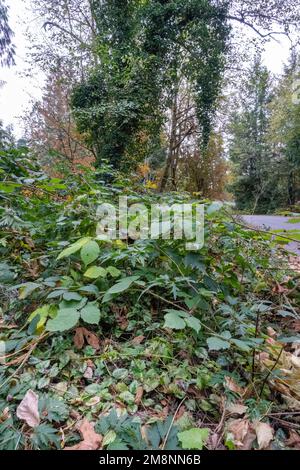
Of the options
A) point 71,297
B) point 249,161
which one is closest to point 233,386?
point 71,297

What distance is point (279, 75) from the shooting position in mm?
18594

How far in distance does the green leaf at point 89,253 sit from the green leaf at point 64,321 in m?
0.19

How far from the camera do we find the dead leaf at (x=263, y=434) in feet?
2.21

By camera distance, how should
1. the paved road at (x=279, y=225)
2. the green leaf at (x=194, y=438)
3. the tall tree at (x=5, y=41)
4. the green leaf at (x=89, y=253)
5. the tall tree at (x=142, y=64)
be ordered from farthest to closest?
the tall tree at (x=142, y=64), the tall tree at (x=5, y=41), the paved road at (x=279, y=225), the green leaf at (x=89, y=253), the green leaf at (x=194, y=438)

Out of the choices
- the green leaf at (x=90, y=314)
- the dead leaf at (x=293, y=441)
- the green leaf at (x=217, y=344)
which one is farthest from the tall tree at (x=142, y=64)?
the dead leaf at (x=293, y=441)

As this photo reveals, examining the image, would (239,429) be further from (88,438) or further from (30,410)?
(30,410)

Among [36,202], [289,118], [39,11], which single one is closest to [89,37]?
[39,11]

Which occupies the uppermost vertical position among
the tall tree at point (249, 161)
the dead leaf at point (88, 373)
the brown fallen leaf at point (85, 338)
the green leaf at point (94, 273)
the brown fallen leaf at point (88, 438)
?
the tall tree at point (249, 161)

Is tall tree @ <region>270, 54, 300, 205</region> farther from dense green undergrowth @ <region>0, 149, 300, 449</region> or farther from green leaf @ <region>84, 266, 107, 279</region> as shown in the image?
green leaf @ <region>84, 266, 107, 279</region>

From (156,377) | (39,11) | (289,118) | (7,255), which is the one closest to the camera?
(156,377)

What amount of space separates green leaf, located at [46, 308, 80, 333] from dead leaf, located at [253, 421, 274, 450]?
596 mm

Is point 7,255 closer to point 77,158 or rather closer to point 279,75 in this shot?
point 77,158

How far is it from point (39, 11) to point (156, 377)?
44.4ft

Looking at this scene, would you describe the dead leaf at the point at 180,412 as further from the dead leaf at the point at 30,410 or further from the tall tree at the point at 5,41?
the tall tree at the point at 5,41
